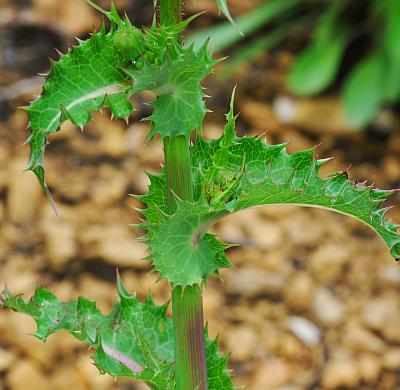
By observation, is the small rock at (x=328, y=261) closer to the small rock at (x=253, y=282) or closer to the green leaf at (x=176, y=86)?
the small rock at (x=253, y=282)

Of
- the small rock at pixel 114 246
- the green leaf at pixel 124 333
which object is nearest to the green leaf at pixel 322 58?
the small rock at pixel 114 246

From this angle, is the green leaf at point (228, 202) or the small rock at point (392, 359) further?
the small rock at point (392, 359)

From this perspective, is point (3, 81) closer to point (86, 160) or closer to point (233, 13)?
point (86, 160)

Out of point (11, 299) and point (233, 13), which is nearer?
Result: point (11, 299)

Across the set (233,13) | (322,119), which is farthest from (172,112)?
(233,13)

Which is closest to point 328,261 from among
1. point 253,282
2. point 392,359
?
point 253,282

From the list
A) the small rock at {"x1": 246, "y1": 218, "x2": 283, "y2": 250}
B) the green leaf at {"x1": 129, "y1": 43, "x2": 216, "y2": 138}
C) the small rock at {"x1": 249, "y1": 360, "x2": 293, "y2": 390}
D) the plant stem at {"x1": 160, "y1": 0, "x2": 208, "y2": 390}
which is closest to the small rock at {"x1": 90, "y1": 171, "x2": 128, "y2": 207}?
the small rock at {"x1": 246, "y1": 218, "x2": 283, "y2": 250}

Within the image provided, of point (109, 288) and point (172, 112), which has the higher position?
point (109, 288)
